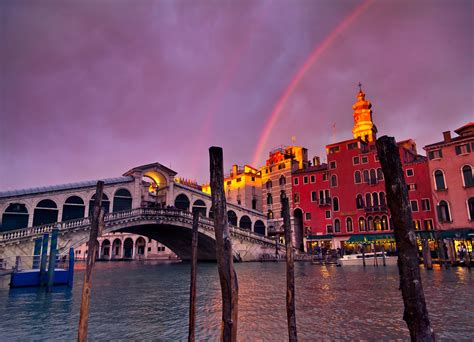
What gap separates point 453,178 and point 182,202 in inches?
1142

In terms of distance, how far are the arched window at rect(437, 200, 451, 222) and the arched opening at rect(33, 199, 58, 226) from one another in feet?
119

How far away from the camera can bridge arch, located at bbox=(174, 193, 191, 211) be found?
39.8 m

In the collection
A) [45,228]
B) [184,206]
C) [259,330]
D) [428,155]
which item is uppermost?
[428,155]

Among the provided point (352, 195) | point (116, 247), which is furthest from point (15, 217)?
point (116, 247)

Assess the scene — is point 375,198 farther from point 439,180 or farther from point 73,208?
point 73,208

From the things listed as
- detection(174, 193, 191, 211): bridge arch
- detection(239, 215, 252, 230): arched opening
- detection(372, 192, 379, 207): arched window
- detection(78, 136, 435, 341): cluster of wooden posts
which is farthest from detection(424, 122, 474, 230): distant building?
detection(78, 136, 435, 341): cluster of wooden posts

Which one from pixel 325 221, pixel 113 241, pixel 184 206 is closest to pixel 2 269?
pixel 184 206

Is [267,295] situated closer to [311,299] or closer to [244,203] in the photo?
[311,299]

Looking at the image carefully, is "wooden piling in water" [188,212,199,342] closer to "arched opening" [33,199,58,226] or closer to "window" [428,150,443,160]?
"arched opening" [33,199,58,226]

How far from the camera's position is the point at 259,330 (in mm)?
7660

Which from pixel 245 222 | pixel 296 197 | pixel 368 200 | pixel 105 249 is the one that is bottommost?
pixel 105 249

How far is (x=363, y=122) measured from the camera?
50.9m

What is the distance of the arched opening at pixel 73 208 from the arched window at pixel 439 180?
114 feet

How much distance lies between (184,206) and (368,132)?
30.2 m
